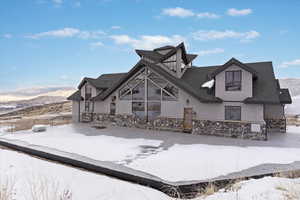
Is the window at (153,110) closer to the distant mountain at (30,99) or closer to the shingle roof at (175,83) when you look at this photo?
the shingle roof at (175,83)

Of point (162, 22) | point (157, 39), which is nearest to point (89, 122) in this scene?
point (162, 22)

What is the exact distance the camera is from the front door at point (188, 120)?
13062mm

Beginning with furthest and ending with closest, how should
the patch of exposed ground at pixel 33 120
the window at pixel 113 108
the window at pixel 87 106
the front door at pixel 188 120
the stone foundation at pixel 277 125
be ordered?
the window at pixel 87 106, the patch of exposed ground at pixel 33 120, the window at pixel 113 108, the stone foundation at pixel 277 125, the front door at pixel 188 120

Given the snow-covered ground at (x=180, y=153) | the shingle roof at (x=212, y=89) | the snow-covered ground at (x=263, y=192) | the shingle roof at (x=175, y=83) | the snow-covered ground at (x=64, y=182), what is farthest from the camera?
the shingle roof at (x=175, y=83)

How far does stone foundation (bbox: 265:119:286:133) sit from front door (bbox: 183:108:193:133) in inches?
233

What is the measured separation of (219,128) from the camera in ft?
39.3

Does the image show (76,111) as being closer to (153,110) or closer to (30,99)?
(153,110)

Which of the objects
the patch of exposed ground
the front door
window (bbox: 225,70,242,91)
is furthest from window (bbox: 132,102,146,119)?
the patch of exposed ground

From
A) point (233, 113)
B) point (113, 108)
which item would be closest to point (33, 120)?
point (113, 108)

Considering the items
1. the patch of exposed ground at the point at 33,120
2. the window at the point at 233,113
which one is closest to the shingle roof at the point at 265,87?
the window at the point at 233,113

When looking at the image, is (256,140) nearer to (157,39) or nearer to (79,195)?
(79,195)

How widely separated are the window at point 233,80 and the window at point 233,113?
119cm

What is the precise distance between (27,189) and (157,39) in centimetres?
3275

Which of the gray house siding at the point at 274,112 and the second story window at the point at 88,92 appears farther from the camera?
the second story window at the point at 88,92
